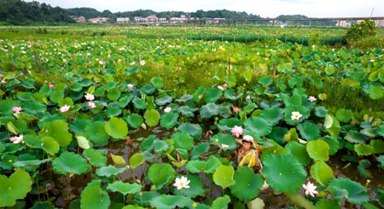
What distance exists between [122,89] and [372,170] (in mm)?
2375

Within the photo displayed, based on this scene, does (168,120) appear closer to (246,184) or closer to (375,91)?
(246,184)

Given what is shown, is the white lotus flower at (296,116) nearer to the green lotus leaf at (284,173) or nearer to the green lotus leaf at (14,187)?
the green lotus leaf at (284,173)

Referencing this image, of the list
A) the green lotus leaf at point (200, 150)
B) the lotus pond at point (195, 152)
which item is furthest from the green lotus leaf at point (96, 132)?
the green lotus leaf at point (200, 150)

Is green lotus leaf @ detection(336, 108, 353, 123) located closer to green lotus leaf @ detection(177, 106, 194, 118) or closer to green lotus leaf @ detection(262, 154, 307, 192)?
green lotus leaf @ detection(262, 154, 307, 192)

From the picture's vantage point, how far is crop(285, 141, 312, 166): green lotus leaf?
59.7 inches

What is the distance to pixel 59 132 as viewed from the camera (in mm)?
1632

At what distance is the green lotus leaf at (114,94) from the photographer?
2639 mm

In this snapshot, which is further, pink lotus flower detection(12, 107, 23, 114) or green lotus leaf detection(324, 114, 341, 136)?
pink lotus flower detection(12, 107, 23, 114)

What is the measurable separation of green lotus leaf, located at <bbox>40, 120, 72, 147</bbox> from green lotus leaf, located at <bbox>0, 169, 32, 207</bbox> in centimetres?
41

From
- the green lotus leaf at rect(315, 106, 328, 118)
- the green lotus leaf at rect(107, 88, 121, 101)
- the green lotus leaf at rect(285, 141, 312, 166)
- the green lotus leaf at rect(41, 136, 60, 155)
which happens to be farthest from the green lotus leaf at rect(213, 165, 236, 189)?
the green lotus leaf at rect(107, 88, 121, 101)

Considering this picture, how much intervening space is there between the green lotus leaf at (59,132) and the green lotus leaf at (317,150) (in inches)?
57.7

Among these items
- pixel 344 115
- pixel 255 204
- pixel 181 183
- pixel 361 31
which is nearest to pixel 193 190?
pixel 181 183

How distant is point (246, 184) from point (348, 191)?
48 centimetres

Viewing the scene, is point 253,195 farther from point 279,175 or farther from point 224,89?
point 224,89
